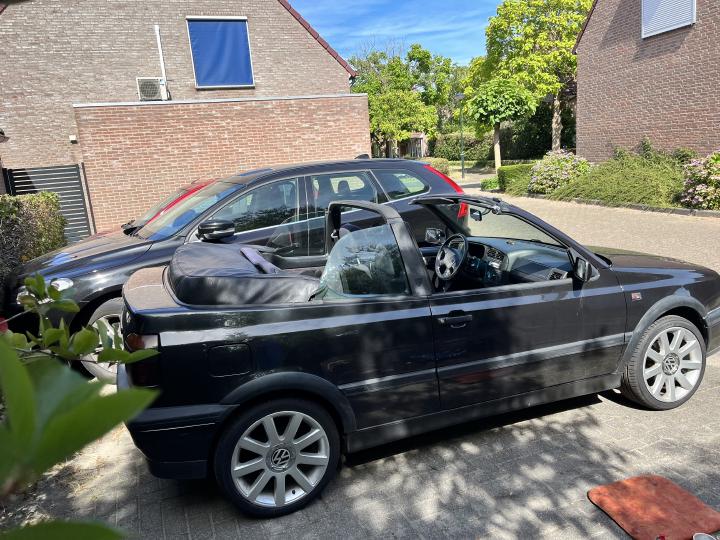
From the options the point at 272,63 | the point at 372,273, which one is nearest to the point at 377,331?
the point at 372,273

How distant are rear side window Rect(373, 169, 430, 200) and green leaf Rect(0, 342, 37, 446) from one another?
5262 millimetres

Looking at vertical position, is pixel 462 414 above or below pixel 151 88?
below

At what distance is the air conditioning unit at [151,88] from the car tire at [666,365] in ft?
47.2

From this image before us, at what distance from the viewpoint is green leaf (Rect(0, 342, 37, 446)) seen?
40 centimetres

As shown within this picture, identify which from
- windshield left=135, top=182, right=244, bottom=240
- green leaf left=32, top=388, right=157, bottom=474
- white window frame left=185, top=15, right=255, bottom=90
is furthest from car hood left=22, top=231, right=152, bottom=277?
white window frame left=185, top=15, right=255, bottom=90

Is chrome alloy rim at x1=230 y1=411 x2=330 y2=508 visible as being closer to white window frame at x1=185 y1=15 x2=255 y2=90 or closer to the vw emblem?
the vw emblem

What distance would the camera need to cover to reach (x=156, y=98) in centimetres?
1527

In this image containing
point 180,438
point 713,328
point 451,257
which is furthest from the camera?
point 713,328

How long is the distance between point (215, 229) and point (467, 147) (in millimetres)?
39418

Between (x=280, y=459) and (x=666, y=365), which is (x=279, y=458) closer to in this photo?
(x=280, y=459)

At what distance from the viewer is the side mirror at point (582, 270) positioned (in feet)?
11.8

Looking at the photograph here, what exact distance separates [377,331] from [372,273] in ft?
1.31

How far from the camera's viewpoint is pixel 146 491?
3.40m

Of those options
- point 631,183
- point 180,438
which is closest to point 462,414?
point 180,438
